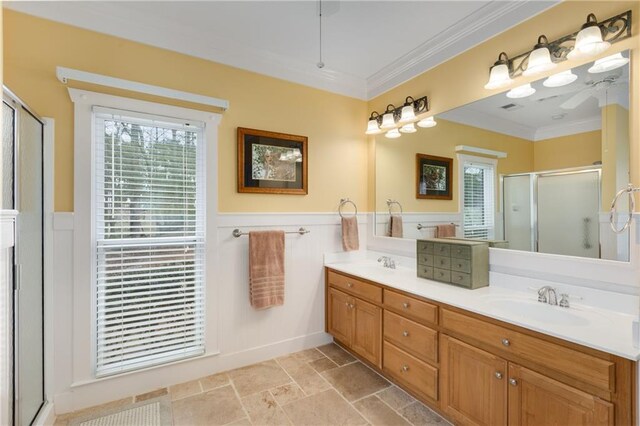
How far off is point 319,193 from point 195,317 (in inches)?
58.7

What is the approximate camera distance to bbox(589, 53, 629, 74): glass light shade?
1558 millimetres

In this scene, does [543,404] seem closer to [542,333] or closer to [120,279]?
[542,333]

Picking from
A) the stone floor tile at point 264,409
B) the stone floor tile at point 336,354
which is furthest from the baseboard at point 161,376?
the stone floor tile at point 264,409

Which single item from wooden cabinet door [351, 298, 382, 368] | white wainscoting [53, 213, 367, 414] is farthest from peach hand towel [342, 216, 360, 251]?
wooden cabinet door [351, 298, 382, 368]

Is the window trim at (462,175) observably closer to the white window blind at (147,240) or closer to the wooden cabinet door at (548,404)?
the wooden cabinet door at (548,404)

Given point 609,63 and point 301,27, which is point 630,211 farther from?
point 301,27

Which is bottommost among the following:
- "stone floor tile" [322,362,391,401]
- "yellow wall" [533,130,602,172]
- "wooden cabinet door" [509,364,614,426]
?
"stone floor tile" [322,362,391,401]

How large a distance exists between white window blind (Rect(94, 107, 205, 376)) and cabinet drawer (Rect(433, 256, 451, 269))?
178cm

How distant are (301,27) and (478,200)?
1827mm

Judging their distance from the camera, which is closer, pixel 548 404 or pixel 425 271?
pixel 548 404

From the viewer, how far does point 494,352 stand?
5.20ft

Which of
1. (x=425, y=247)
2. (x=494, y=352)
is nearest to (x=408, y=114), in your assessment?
(x=425, y=247)

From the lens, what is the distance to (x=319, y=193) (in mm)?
2945

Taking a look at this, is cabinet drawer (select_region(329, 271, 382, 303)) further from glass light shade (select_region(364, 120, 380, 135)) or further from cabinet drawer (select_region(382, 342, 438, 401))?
glass light shade (select_region(364, 120, 380, 135))
